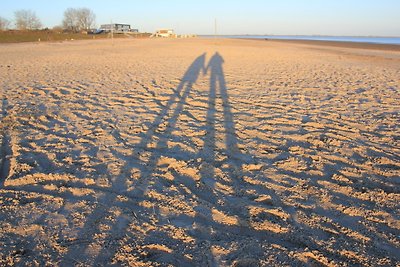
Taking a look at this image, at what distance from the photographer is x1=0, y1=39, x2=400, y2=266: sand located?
237cm

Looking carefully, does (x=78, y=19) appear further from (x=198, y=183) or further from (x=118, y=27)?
(x=198, y=183)

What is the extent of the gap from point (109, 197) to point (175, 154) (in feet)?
4.17

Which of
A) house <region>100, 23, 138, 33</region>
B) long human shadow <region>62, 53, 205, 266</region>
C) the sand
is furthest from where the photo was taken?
house <region>100, 23, 138, 33</region>

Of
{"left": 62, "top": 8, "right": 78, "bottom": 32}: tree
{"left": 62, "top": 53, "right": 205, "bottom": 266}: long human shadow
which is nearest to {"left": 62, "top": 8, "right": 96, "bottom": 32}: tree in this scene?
{"left": 62, "top": 8, "right": 78, "bottom": 32}: tree

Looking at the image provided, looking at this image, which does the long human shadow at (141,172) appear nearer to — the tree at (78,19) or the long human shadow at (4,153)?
the long human shadow at (4,153)

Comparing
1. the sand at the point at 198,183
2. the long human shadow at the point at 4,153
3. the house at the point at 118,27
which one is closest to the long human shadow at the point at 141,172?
the sand at the point at 198,183

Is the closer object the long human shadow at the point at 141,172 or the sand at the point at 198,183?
the sand at the point at 198,183

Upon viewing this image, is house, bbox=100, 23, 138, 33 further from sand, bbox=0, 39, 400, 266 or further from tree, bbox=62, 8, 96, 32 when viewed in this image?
sand, bbox=0, 39, 400, 266

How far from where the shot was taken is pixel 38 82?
29.5ft

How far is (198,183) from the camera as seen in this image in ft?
11.0

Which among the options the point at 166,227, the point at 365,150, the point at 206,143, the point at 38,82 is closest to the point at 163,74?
the point at 38,82

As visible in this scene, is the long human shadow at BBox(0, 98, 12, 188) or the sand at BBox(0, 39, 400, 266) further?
the long human shadow at BBox(0, 98, 12, 188)

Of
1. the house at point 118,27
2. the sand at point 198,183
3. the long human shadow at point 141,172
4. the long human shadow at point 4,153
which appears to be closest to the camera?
the sand at point 198,183

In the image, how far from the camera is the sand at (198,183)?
2.37m
